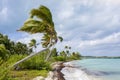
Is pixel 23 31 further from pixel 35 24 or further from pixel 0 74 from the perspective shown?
pixel 0 74

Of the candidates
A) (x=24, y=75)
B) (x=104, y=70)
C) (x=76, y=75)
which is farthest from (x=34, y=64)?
(x=104, y=70)

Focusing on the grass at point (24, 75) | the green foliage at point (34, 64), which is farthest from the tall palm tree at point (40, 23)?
the green foliage at point (34, 64)

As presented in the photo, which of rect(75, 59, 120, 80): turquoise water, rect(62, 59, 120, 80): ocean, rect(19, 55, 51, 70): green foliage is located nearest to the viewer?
rect(62, 59, 120, 80): ocean

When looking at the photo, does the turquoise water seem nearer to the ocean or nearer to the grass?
the ocean

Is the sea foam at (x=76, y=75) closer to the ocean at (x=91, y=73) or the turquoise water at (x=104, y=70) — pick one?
the ocean at (x=91, y=73)

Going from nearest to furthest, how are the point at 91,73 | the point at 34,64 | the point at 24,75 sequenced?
the point at 24,75, the point at 34,64, the point at 91,73

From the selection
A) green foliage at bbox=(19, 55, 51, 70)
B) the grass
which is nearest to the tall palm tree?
the grass

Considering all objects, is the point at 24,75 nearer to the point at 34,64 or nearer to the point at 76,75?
the point at 76,75

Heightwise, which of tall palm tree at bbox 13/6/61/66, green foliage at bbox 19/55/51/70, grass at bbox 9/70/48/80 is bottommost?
grass at bbox 9/70/48/80

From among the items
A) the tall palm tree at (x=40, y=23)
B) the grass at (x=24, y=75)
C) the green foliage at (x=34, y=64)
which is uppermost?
the tall palm tree at (x=40, y=23)

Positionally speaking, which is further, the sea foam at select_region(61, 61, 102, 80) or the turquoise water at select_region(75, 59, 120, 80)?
the turquoise water at select_region(75, 59, 120, 80)

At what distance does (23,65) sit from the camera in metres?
29.0

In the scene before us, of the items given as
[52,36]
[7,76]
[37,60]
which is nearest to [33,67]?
[37,60]

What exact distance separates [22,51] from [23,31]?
168 ft
